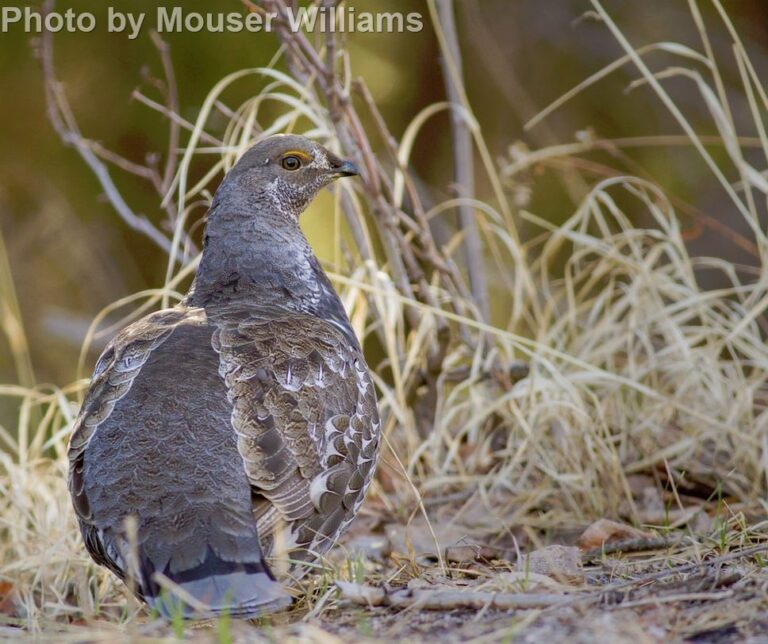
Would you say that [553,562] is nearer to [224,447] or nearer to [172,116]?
[224,447]

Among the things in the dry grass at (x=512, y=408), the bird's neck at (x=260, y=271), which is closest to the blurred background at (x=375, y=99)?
the dry grass at (x=512, y=408)

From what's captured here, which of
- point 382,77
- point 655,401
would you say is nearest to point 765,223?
point 382,77

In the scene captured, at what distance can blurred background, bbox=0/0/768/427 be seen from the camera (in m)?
8.40

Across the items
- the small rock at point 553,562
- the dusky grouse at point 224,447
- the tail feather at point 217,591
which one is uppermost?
the dusky grouse at point 224,447

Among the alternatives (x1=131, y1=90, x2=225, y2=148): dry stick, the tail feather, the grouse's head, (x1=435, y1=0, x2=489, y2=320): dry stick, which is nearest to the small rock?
the tail feather

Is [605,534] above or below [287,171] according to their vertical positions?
below

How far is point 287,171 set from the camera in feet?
15.2

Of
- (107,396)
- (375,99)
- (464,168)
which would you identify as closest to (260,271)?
(107,396)

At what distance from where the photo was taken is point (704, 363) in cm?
550

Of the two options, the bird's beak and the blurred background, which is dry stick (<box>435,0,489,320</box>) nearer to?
the bird's beak

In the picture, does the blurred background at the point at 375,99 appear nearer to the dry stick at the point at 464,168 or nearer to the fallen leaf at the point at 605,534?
the dry stick at the point at 464,168

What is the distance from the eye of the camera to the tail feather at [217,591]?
2.89 meters

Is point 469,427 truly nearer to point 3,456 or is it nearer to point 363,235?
point 363,235

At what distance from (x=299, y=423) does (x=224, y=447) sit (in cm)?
30
